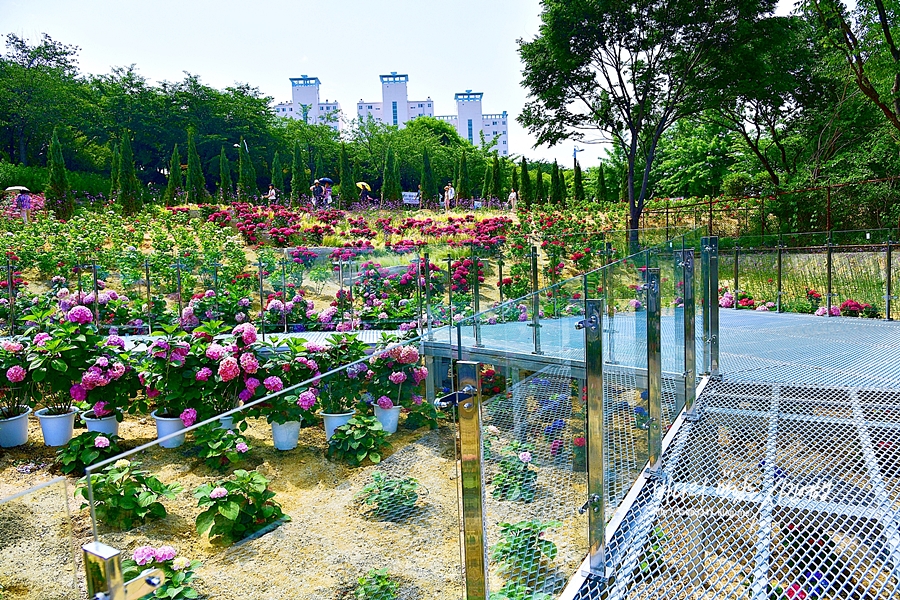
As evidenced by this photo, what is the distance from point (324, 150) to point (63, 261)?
30659 millimetres

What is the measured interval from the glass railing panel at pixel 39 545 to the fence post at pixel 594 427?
154 centimetres

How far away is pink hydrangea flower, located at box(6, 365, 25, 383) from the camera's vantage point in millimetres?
4616

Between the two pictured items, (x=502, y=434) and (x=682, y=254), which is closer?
(x=502, y=434)

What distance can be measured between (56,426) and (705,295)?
4.63 meters

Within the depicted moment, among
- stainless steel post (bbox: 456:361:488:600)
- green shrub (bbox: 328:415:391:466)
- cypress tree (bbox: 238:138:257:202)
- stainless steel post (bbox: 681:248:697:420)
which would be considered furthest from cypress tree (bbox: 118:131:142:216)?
stainless steel post (bbox: 456:361:488:600)

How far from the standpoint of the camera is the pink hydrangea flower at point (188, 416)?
4.50m

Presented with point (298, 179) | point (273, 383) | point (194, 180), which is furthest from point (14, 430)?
point (298, 179)

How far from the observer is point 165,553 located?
121 centimetres

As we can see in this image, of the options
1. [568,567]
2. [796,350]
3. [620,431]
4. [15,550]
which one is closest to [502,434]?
[568,567]

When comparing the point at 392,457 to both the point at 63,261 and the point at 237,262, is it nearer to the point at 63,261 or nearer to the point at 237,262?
the point at 237,262

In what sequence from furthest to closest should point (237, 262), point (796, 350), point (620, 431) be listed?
point (237, 262)
point (796, 350)
point (620, 431)

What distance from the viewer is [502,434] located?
1891mm

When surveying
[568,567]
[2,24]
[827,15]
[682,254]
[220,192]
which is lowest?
[568,567]

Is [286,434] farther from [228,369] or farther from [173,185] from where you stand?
[173,185]
